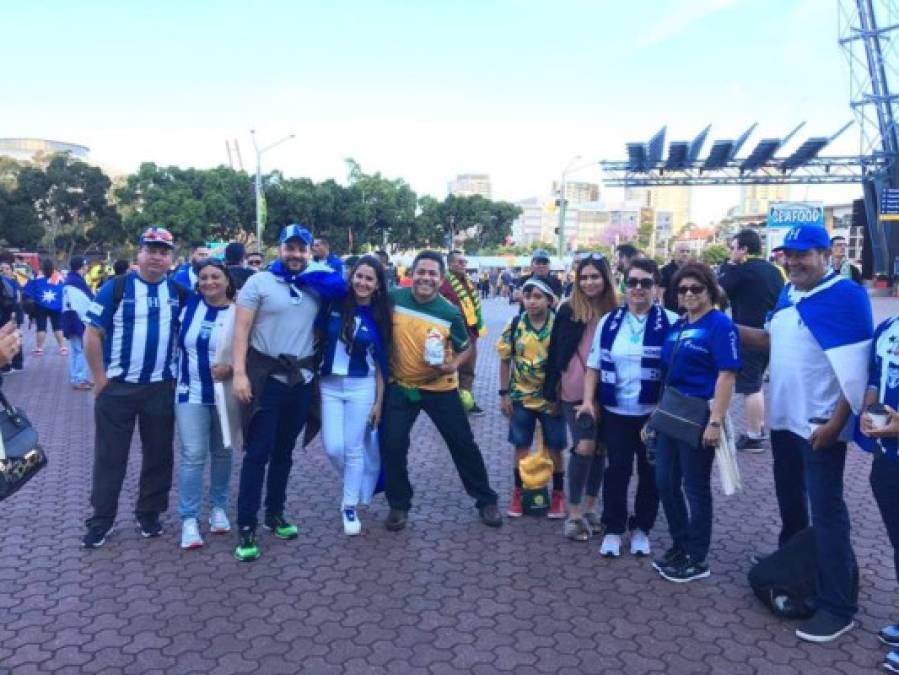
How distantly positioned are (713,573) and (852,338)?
1.67m

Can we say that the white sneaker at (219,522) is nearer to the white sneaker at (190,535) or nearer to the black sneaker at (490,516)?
the white sneaker at (190,535)

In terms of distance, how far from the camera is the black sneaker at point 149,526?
15.7 ft

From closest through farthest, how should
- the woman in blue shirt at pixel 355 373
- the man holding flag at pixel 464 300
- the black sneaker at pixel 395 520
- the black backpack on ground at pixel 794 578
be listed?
the black backpack on ground at pixel 794 578
the woman in blue shirt at pixel 355 373
the black sneaker at pixel 395 520
the man holding flag at pixel 464 300

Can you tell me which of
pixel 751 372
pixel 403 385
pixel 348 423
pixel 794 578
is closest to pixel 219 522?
pixel 348 423

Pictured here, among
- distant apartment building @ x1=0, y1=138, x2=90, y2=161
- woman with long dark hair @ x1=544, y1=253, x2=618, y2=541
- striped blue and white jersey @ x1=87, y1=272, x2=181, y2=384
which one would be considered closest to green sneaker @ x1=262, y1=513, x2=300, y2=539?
striped blue and white jersey @ x1=87, y1=272, x2=181, y2=384

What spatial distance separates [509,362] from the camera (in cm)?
528

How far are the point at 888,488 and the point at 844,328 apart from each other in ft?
2.38

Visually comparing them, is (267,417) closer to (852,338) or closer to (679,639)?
(679,639)

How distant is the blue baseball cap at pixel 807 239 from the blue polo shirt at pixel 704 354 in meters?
0.52

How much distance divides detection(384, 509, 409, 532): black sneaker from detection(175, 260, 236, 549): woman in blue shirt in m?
1.18

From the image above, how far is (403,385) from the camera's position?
4.86m

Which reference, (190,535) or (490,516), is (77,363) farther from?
(490,516)

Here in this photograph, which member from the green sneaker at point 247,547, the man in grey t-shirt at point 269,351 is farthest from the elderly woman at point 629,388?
the green sneaker at point 247,547

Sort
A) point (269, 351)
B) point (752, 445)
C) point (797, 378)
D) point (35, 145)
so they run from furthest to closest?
point (35, 145)
point (752, 445)
point (269, 351)
point (797, 378)
